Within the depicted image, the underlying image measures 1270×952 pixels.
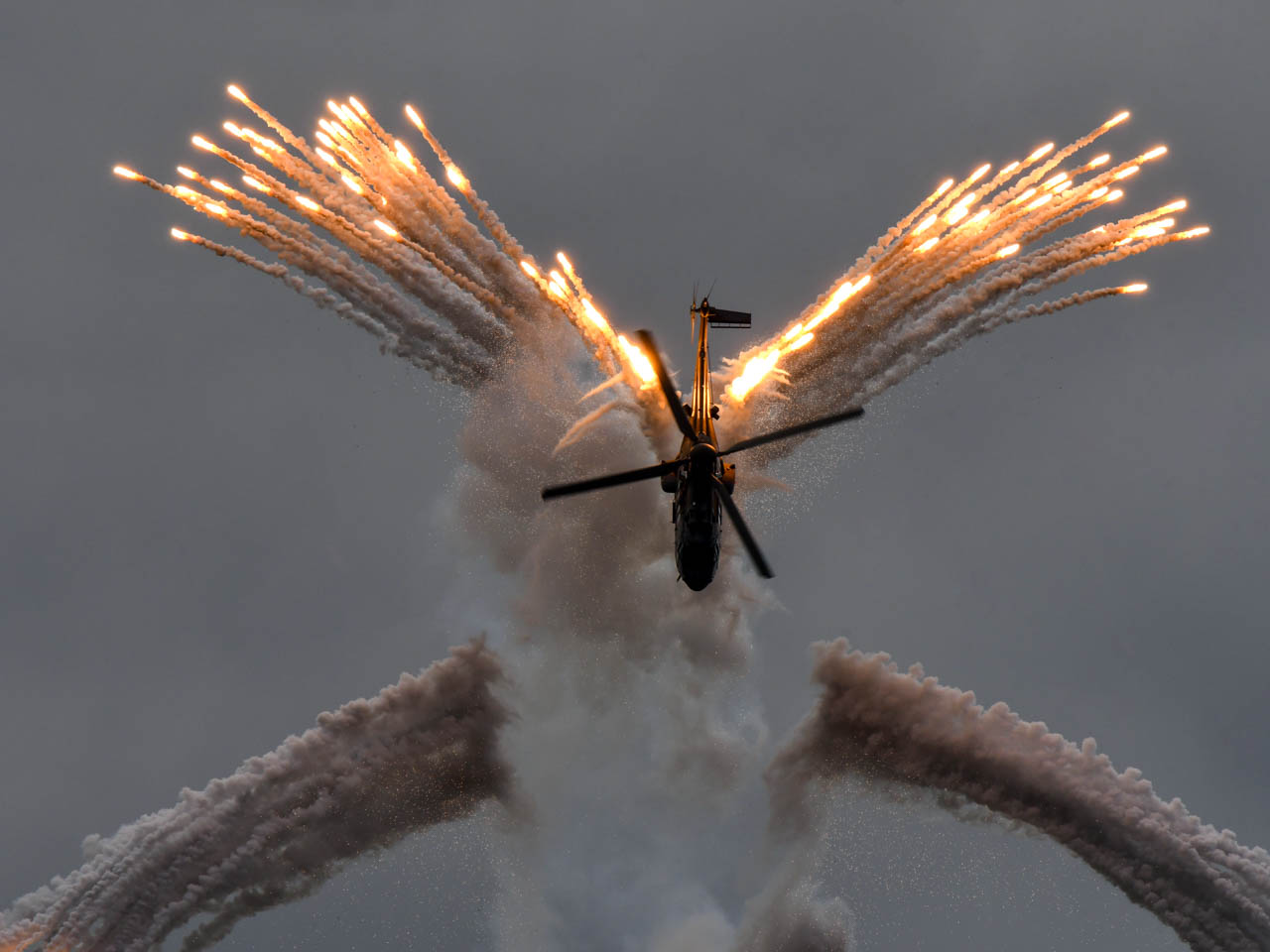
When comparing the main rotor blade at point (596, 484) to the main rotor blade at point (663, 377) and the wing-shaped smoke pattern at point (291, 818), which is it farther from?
the wing-shaped smoke pattern at point (291, 818)

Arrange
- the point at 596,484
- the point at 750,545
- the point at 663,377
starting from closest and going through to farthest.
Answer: the point at 750,545
the point at 596,484
the point at 663,377

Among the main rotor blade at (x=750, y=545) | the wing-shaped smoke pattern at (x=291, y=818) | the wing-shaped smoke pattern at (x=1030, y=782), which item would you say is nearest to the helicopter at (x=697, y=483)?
the main rotor blade at (x=750, y=545)

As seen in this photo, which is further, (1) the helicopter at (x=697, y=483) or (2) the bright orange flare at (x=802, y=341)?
(2) the bright orange flare at (x=802, y=341)

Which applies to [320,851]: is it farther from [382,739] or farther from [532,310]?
[532,310]

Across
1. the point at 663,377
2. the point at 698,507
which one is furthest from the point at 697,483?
the point at 663,377

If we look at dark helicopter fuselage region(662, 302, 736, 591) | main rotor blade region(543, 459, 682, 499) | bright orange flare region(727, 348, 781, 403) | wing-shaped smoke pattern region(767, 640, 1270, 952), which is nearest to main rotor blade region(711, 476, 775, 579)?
dark helicopter fuselage region(662, 302, 736, 591)

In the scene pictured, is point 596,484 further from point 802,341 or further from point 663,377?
point 802,341

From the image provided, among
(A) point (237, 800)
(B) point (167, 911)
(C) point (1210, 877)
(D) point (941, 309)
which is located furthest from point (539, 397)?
(C) point (1210, 877)
